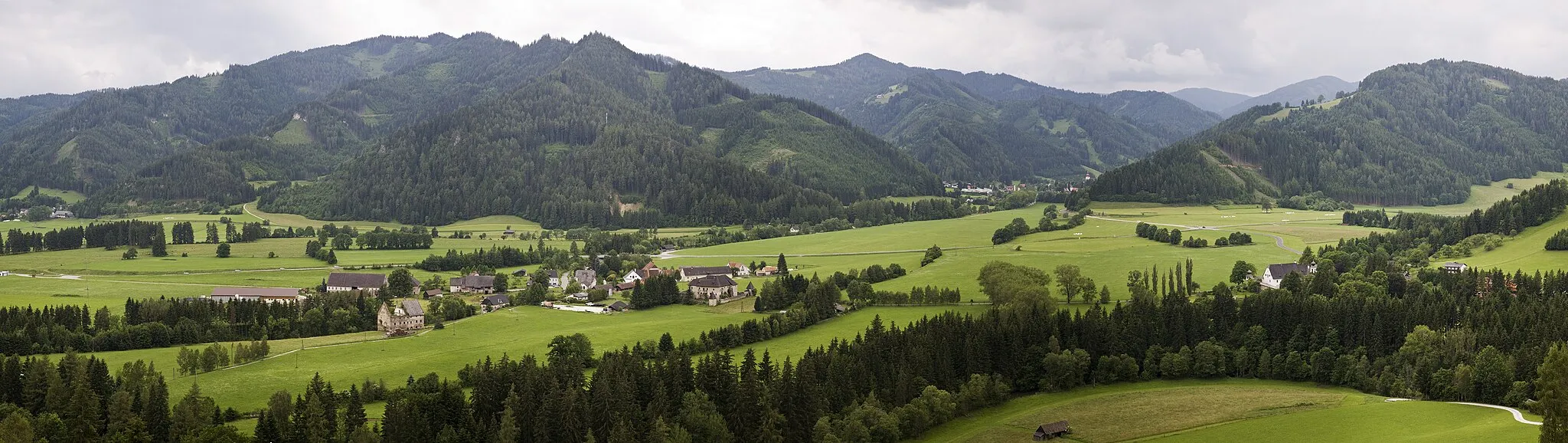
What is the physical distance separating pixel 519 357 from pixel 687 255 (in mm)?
74971

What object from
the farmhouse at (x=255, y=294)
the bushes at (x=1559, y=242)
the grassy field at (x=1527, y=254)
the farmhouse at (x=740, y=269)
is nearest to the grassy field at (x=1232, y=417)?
the grassy field at (x=1527, y=254)

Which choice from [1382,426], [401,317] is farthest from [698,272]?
[1382,426]

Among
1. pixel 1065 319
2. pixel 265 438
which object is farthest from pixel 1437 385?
pixel 265 438

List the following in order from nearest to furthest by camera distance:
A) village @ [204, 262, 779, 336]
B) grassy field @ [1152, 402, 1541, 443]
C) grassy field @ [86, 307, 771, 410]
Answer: grassy field @ [1152, 402, 1541, 443] → grassy field @ [86, 307, 771, 410] → village @ [204, 262, 779, 336]

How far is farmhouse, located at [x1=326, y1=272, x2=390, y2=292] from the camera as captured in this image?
4350 inches

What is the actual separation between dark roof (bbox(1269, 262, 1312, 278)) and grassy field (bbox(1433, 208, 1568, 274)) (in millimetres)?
14412

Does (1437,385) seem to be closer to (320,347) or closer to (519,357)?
(519,357)

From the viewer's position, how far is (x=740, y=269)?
425ft

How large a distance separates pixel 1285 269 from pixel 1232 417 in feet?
149

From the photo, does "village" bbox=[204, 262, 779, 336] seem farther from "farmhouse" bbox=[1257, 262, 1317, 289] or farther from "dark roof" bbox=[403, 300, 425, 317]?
"farmhouse" bbox=[1257, 262, 1317, 289]

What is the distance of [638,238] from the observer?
552 ft

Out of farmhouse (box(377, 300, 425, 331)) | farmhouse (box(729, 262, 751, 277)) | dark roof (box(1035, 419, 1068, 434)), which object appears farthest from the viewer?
farmhouse (box(729, 262, 751, 277))

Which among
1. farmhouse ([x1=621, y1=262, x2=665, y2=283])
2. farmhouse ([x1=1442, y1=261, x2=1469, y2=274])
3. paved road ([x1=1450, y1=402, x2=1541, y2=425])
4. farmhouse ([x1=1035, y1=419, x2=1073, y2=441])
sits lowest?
farmhouse ([x1=1035, y1=419, x2=1073, y2=441])

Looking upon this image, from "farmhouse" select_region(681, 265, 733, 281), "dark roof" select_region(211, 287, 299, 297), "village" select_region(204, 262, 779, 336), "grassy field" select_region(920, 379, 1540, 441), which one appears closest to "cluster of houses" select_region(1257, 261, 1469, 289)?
"grassy field" select_region(920, 379, 1540, 441)
